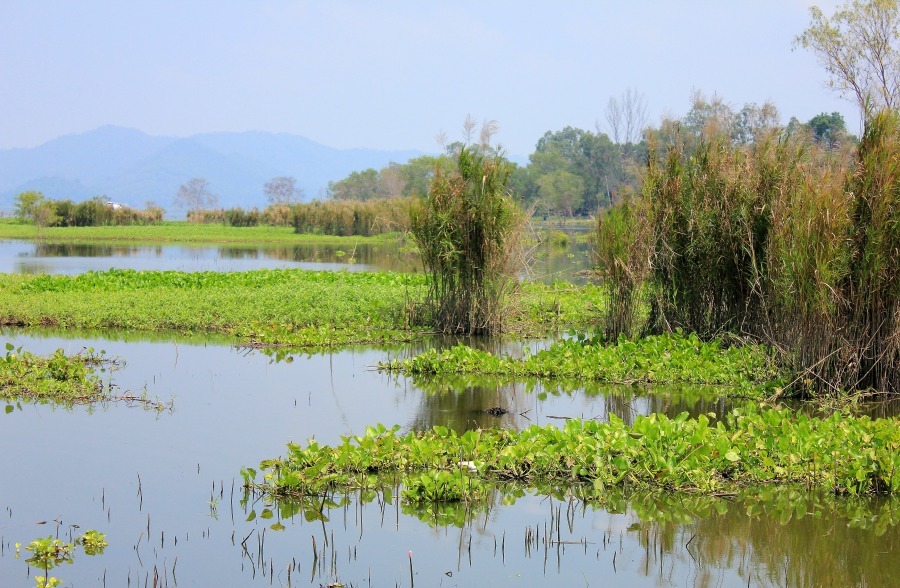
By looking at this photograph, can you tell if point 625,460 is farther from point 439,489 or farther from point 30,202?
point 30,202

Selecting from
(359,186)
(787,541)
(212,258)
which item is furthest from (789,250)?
(359,186)

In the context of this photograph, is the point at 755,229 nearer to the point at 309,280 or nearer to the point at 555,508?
the point at 555,508

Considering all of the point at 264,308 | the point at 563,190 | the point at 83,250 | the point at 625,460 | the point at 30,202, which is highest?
the point at 563,190

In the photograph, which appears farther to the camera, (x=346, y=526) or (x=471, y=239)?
(x=471, y=239)

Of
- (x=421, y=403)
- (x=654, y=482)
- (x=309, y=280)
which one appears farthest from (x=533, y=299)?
(x=654, y=482)

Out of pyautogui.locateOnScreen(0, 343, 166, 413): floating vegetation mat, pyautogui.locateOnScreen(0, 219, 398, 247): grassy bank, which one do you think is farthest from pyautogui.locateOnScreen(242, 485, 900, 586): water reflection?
pyautogui.locateOnScreen(0, 219, 398, 247): grassy bank

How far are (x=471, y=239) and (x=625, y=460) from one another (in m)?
6.96

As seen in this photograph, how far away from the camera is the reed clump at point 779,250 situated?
8.93 metres

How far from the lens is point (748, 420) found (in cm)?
752

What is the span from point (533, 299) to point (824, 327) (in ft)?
25.3

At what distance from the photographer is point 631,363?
1059 centimetres

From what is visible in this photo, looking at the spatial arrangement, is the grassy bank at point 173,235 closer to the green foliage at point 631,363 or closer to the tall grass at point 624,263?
the tall grass at point 624,263

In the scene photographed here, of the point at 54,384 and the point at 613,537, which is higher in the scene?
the point at 54,384

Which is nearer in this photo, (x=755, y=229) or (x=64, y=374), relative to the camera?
(x=64, y=374)
